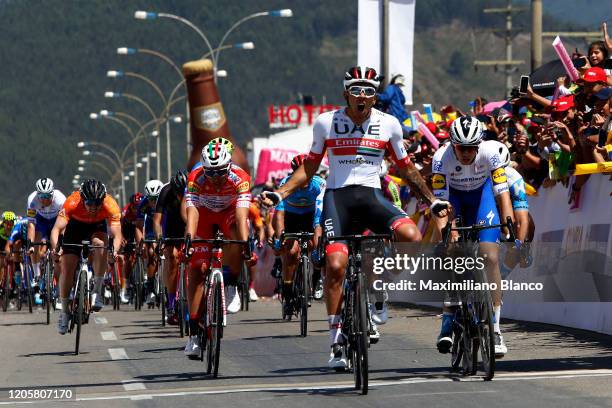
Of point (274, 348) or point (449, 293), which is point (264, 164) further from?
point (449, 293)

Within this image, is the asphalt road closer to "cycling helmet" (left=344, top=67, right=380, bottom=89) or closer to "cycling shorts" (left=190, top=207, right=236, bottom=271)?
"cycling shorts" (left=190, top=207, right=236, bottom=271)

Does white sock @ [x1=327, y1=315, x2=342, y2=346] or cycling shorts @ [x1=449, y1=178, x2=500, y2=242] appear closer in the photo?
white sock @ [x1=327, y1=315, x2=342, y2=346]

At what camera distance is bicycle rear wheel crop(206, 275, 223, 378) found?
11930 mm

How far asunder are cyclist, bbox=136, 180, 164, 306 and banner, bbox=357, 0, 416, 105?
5.12 m

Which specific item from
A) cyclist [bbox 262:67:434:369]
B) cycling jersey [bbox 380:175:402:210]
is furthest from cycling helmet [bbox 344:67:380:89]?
cycling jersey [bbox 380:175:402:210]

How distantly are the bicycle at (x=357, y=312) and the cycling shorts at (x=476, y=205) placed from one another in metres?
1.11

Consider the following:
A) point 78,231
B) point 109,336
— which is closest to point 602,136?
point 78,231

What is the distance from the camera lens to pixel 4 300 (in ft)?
92.3

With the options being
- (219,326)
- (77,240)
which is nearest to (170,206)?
(77,240)

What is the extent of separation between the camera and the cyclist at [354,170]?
1141cm

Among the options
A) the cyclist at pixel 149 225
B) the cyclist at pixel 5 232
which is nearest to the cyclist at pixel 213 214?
the cyclist at pixel 149 225

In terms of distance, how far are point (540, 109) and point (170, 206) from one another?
4.57 m

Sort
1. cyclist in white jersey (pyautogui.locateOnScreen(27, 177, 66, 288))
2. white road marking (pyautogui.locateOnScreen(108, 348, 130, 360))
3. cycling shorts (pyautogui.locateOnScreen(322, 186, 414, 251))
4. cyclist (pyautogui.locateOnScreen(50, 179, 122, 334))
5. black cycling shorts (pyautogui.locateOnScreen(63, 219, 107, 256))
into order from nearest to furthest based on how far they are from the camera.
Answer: cycling shorts (pyautogui.locateOnScreen(322, 186, 414, 251))
white road marking (pyautogui.locateOnScreen(108, 348, 130, 360))
cyclist (pyautogui.locateOnScreen(50, 179, 122, 334))
black cycling shorts (pyautogui.locateOnScreen(63, 219, 107, 256))
cyclist in white jersey (pyautogui.locateOnScreen(27, 177, 66, 288))

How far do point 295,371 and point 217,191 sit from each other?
5.94 ft
